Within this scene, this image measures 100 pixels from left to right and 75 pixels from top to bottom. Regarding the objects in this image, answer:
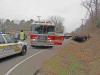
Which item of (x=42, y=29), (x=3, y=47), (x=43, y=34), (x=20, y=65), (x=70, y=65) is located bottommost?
(x=70, y=65)

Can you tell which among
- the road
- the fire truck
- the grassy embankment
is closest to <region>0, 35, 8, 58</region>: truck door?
the road

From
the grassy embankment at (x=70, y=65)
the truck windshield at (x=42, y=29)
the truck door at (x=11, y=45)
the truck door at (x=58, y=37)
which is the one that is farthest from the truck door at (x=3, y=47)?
the truck door at (x=58, y=37)

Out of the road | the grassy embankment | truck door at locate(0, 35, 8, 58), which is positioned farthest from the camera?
truck door at locate(0, 35, 8, 58)

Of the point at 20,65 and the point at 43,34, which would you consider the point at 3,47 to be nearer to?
the point at 20,65

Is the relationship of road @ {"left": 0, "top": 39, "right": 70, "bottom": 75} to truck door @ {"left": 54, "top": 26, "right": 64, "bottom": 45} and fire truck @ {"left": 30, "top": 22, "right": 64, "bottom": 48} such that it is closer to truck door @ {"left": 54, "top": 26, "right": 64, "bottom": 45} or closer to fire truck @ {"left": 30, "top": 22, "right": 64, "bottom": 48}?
fire truck @ {"left": 30, "top": 22, "right": 64, "bottom": 48}

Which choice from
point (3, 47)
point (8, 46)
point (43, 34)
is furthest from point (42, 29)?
point (3, 47)

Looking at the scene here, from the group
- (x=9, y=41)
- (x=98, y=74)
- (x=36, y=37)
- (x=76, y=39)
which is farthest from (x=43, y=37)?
(x=76, y=39)

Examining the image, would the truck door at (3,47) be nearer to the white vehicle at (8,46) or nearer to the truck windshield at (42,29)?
the white vehicle at (8,46)

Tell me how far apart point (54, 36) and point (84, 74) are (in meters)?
5.37

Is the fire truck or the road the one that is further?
the fire truck

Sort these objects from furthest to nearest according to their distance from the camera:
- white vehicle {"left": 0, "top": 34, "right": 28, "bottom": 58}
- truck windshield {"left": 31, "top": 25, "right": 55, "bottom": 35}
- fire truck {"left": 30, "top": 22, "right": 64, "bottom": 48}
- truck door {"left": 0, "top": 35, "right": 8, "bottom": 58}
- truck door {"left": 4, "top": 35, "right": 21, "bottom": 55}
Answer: truck windshield {"left": 31, "top": 25, "right": 55, "bottom": 35} < fire truck {"left": 30, "top": 22, "right": 64, "bottom": 48} < truck door {"left": 4, "top": 35, "right": 21, "bottom": 55} < white vehicle {"left": 0, "top": 34, "right": 28, "bottom": 58} < truck door {"left": 0, "top": 35, "right": 8, "bottom": 58}

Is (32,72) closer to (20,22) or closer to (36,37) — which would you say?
(36,37)

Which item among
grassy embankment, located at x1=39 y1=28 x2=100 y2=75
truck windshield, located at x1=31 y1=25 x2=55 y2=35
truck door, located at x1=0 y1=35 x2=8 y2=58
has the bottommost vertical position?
grassy embankment, located at x1=39 y1=28 x2=100 y2=75

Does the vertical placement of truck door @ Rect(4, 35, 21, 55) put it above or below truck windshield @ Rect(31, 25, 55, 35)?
below
